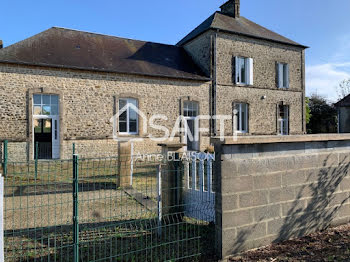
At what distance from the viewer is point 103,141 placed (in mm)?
12898

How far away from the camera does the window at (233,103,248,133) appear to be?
16.4m

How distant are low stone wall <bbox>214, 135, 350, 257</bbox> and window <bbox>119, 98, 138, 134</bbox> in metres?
10.5

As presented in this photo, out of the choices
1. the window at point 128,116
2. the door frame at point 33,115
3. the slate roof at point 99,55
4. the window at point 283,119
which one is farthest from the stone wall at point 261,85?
the door frame at point 33,115

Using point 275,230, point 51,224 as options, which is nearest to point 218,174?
point 275,230

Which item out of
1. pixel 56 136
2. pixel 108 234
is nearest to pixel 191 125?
pixel 56 136

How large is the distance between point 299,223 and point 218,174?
5.55 feet

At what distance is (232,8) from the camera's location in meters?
17.8

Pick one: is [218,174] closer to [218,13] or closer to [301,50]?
[218,13]

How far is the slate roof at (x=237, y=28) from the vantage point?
51.3 ft

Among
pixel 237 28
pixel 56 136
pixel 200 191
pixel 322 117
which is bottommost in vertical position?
pixel 200 191

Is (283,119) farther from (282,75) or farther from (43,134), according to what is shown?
(43,134)

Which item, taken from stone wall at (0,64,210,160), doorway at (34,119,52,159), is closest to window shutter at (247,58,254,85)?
stone wall at (0,64,210,160)

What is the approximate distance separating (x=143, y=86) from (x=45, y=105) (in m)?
4.63

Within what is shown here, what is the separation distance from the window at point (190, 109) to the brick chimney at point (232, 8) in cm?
712
